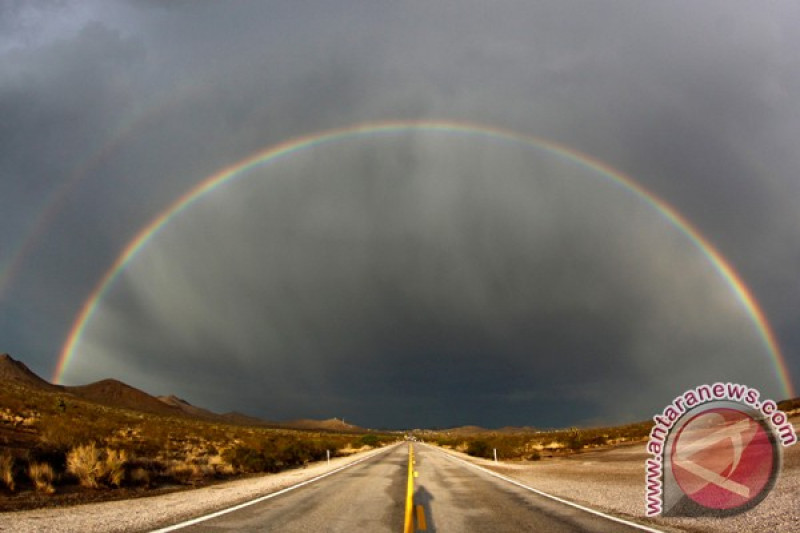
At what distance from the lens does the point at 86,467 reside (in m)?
18.1

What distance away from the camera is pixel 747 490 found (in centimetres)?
1449

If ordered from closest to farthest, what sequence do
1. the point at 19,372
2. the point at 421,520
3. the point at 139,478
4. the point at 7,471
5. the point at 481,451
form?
the point at 421,520, the point at 7,471, the point at 139,478, the point at 481,451, the point at 19,372

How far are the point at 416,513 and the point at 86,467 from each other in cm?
1245

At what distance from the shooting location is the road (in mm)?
10328

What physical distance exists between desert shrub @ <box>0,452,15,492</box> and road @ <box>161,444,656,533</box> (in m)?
7.80

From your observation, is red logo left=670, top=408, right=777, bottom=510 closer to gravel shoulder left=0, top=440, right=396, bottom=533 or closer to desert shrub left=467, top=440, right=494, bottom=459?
gravel shoulder left=0, top=440, right=396, bottom=533

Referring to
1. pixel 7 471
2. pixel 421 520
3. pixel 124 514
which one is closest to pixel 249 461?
pixel 7 471

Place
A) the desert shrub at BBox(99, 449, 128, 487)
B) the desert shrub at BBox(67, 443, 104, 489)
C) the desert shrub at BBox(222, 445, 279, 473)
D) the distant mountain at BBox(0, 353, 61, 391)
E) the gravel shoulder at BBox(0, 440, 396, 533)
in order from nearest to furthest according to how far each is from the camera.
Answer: the gravel shoulder at BBox(0, 440, 396, 533) → the desert shrub at BBox(67, 443, 104, 489) → the desert shrub at BBox(99, 449, 128, 487) → the desert shrub at BBox(222, 445, 279, 473) → the distant mountain at BBox(0, 353, 61, 391)

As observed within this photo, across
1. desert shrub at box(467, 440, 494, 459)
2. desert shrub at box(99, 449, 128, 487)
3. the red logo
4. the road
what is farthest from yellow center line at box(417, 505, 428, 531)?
desert shrub at box(467, 440, 494, 459)

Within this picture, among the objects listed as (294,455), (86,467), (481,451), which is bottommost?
(481,451)

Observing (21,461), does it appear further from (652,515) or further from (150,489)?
(652,515)

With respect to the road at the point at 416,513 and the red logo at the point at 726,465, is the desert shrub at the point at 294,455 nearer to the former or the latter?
the road at the point at 416,513

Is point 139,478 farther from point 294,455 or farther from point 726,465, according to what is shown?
point 726,465

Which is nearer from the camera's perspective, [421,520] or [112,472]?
[421,520]
